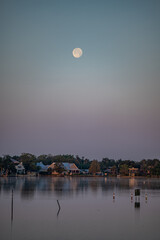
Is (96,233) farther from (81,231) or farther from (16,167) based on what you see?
(16,167)

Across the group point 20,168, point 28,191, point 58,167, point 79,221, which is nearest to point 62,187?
point 28,191

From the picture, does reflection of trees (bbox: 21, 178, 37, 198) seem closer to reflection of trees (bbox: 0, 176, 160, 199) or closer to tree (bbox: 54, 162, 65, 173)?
reflection of trees (bbox: 0, 176, 160, 199)

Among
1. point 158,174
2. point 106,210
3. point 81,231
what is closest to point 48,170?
point 158,174

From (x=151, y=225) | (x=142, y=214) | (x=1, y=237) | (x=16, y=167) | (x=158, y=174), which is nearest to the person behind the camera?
(x=1, y=237)

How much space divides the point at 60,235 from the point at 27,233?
3.12 meters

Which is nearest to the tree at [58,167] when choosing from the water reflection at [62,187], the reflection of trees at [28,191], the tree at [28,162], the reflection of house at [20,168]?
the tree at [28,162]

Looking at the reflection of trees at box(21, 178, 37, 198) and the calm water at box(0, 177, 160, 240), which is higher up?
the calm water at box(0, 177, 160, 240)

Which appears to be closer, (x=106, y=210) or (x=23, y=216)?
(x=23, y=216)

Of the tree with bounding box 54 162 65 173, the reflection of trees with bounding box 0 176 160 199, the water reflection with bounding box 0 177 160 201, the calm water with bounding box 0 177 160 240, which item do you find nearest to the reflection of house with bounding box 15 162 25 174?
the tree with bounding box 54 162 65 173

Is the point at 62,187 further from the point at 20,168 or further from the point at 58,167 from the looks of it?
the point at 58,167

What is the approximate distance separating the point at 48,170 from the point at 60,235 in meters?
165

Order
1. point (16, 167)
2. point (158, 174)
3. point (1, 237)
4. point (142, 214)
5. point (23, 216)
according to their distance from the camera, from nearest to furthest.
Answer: point (1, 237)
point (23, 216)
point (142, 214)
point (16, 167)
point (158, 174)

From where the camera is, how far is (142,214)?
38469 millimetres

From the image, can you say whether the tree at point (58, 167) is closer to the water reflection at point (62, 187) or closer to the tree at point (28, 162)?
the tree at point (28, 162)
